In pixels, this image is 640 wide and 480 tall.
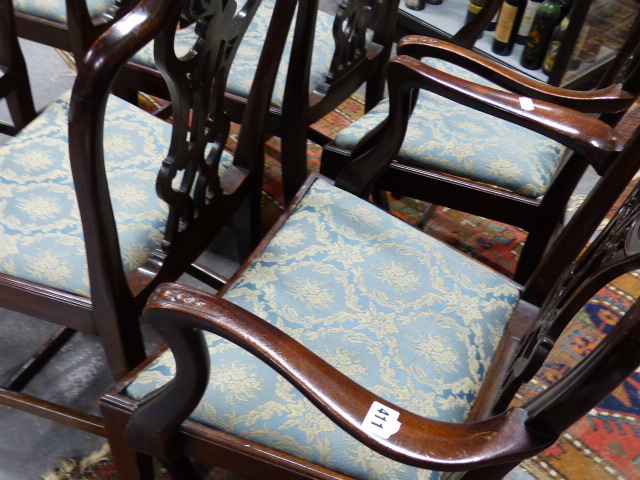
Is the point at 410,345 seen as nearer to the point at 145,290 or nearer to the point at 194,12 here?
the point at 145,290

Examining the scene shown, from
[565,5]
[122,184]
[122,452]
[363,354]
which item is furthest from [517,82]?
[565,5]

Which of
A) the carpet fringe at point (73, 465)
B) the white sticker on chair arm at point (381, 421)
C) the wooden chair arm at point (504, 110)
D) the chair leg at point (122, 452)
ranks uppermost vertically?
the wooden chair arm at point (504, 110)

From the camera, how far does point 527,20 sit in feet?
6.85

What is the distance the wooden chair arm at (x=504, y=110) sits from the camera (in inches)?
34.0

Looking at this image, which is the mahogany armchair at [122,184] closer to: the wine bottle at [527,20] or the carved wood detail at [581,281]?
the carved wood detail at [581,281]

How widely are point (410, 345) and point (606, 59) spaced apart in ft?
6.19

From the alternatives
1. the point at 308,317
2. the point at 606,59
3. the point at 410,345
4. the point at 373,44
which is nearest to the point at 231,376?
the point at 308,317

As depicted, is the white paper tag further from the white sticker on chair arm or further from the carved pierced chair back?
the white sticker on chair arm

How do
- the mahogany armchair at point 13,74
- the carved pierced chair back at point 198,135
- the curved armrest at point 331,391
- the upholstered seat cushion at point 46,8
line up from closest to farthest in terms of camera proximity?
the curved armrest at point 331,391, the carved pierced chair back at point 198,135, the mahogany armchair at point 13,74, the upholstered seat cushion at point 46,8

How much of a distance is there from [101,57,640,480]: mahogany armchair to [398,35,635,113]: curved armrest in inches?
4.0

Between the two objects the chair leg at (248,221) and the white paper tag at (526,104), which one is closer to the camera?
the white paper tag at (526,104)

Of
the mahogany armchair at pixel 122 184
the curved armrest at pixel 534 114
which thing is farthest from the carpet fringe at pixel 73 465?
the curved armrest at pixel 534 114

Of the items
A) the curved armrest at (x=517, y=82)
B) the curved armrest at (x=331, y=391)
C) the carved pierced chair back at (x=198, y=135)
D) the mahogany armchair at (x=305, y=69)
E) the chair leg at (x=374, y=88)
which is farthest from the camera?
the chair leg at (x=374, y=88)

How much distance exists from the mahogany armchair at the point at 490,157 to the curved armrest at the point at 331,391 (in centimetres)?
59
